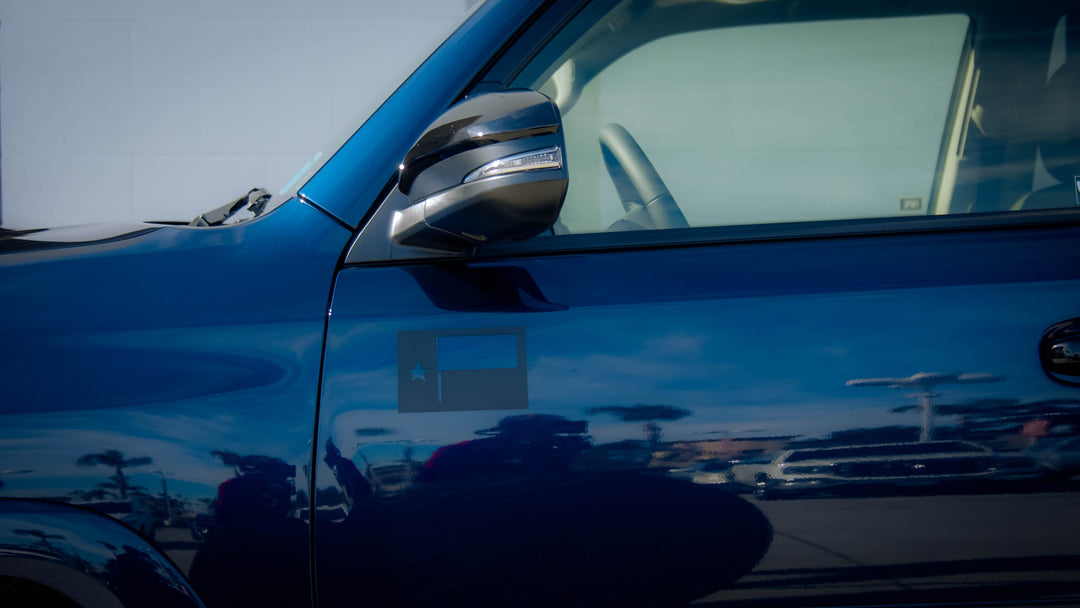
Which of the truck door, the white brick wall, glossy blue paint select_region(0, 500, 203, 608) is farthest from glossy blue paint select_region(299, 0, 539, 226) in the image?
the white brick wall

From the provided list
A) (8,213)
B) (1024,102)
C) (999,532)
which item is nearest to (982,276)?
(999,532)

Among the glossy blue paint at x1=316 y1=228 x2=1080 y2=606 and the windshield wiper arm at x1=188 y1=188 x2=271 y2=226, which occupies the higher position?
the windshield wiper arm at x1=188 y1=188 x2=271 y2=226

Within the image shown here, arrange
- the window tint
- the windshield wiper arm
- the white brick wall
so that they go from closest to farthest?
the window tint
the windshield wiper arm
the white brick wall

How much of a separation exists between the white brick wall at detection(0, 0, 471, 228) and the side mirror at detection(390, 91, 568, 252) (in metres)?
3.77

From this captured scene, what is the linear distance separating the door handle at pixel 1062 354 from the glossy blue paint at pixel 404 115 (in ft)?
2.76

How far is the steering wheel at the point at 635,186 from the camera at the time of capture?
117cm

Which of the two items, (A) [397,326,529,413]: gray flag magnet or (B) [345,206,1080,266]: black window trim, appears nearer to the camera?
(A) [397,326,529,413]: gray flag magnet

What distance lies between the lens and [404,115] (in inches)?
44.8

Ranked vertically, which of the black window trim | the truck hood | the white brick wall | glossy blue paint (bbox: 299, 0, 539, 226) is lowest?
the black window trim

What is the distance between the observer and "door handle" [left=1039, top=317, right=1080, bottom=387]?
960mm

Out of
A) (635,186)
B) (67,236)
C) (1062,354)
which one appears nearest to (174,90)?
(67,236)

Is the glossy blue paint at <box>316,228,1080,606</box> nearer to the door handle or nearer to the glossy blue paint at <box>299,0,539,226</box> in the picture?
the door handle

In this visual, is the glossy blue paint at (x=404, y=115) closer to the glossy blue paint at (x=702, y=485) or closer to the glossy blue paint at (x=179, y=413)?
the glossy blue paint at (x=179, y=413)

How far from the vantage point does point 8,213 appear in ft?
14.9
